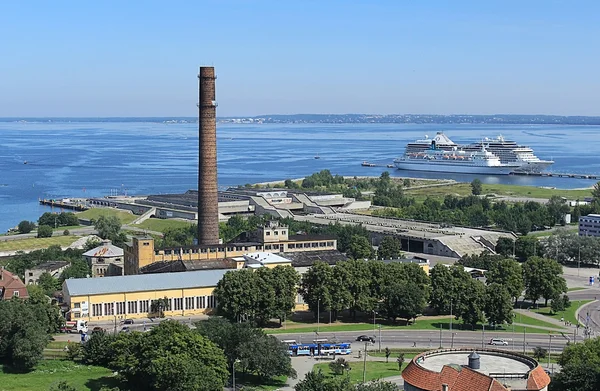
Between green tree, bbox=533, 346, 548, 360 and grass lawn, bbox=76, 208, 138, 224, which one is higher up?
green tree, bbox=533, 346, 548, 360

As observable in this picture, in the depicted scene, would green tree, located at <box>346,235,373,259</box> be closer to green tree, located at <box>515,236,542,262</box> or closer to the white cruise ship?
green tree, located at <box>515,236,542,262</box>

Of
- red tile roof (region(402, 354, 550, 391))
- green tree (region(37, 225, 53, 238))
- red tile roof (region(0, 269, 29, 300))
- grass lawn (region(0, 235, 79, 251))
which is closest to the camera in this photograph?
red tile roof (region(402, 354, 550, 391))

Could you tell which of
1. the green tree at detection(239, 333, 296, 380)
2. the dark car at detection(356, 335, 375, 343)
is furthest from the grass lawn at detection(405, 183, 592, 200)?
the green tree at detection(239, 333, 296, 380)

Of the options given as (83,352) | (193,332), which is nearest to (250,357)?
(193,332)

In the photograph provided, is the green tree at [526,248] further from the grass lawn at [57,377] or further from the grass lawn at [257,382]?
the grass lawn at [57,377]

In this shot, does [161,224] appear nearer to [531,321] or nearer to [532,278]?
[532,278]

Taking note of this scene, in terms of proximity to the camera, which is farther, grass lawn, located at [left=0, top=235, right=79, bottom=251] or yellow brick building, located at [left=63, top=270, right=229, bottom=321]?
grass lawn, located at [left=0, top=235, right=79, bottom=251]

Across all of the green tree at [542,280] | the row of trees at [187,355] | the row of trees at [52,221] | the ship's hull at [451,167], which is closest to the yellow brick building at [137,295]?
the row of trees at [187,355]
